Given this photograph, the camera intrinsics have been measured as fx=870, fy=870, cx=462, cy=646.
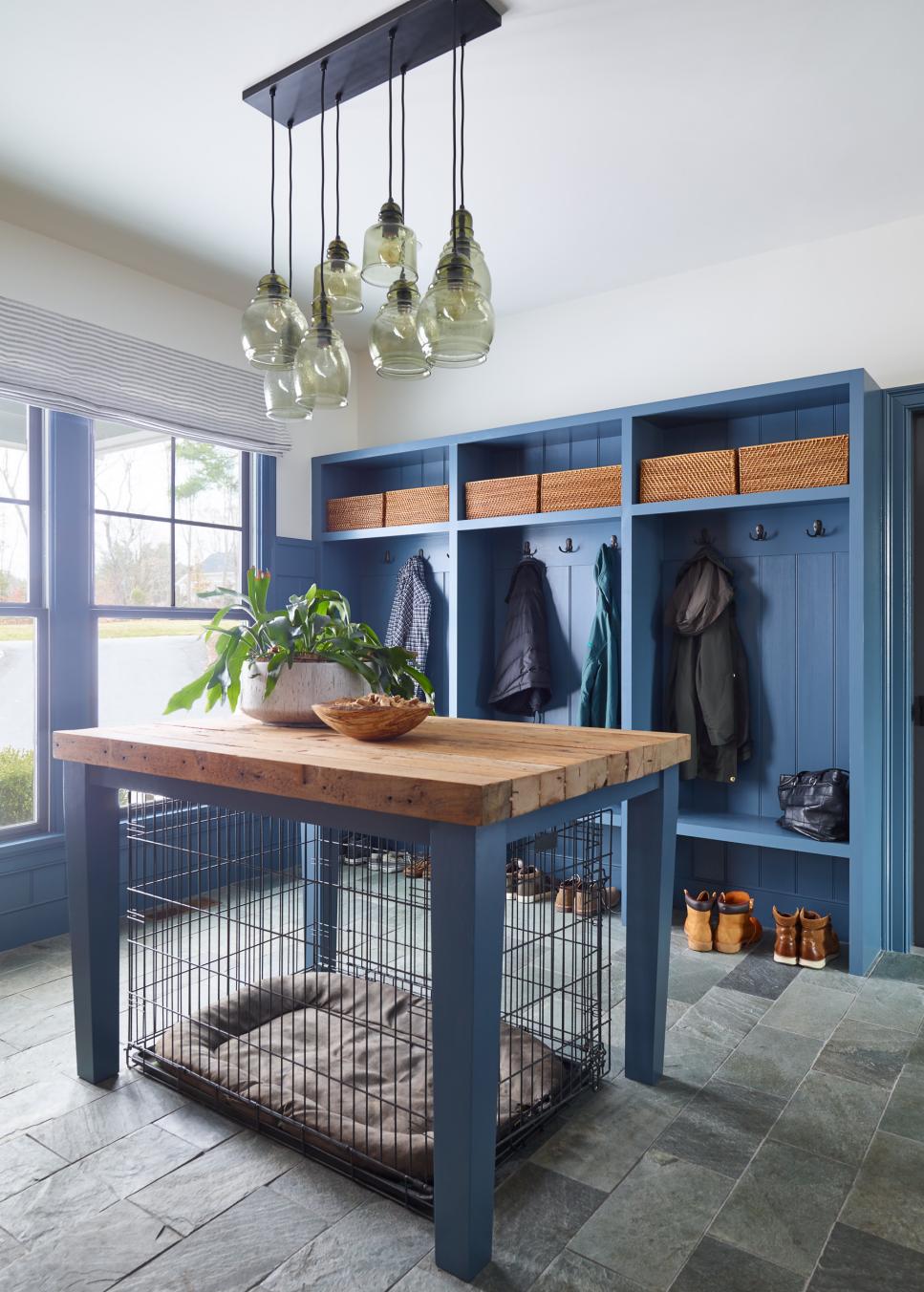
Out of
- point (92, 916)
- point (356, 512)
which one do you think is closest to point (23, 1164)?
point (92, 916)

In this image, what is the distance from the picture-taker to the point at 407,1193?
181cm

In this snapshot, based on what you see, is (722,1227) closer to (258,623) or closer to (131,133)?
(258,623)

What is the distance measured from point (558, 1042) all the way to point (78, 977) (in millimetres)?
1332

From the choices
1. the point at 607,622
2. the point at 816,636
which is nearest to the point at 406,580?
the point at 607,622

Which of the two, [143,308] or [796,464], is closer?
[796,464]

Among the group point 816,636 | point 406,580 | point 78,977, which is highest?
point 406,580

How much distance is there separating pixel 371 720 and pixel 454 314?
3.11 ft

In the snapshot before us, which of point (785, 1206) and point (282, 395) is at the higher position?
point (282, 395)

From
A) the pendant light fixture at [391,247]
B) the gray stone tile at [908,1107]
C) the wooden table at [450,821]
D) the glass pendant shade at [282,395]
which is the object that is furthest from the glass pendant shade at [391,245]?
the gray stone tile at [908,1107]

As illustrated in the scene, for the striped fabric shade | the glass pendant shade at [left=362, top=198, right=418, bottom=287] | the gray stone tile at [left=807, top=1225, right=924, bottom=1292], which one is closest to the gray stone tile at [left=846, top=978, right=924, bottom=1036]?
the gray stone tile at [left=807, top=1225, right=924, bottom=1292]

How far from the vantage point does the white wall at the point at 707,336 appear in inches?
132

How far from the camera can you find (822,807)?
10.5 ft

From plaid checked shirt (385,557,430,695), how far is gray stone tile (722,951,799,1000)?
2.06 m

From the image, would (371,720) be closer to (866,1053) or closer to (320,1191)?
(320,1191)
